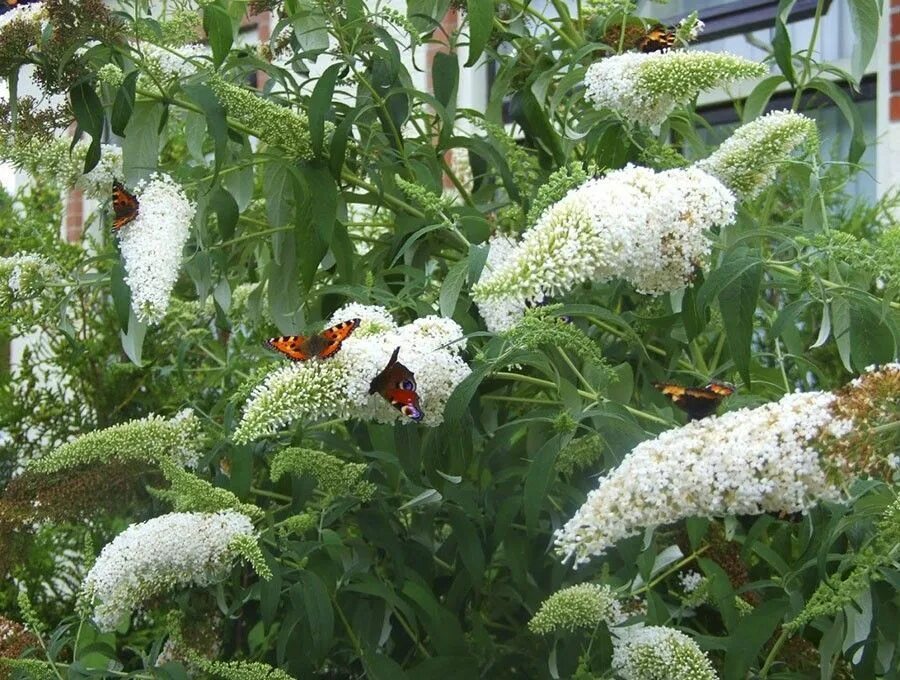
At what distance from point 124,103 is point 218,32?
18cm

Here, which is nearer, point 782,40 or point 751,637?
point 751,637

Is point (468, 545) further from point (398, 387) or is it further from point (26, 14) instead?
point (26, 14)

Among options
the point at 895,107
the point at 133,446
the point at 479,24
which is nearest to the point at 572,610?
the point at 133,446

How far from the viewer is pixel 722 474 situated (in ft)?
3.29

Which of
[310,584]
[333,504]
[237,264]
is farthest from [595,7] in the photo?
[310,584]

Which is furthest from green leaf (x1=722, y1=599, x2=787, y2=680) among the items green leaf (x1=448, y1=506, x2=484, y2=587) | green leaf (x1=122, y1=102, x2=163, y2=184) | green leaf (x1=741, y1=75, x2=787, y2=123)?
green leaf (x1=122, y1=102, x2=163, y2=184)

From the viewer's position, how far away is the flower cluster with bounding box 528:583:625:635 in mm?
1305

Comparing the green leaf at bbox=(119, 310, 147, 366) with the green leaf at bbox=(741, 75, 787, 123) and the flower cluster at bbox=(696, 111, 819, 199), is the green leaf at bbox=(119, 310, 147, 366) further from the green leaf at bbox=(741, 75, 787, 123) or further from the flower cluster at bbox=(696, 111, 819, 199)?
the green leaf at bbox=(741, 75, 787, 123)

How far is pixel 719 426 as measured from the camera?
105 cm

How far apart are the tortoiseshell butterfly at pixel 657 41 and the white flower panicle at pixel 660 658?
86cm

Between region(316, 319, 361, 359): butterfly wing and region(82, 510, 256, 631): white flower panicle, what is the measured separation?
247 millimetres

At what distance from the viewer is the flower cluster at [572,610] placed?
4.28ft

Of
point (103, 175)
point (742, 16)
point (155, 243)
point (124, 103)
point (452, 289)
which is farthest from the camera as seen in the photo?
point (742, 16)

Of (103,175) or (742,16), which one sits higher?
(103,175)
